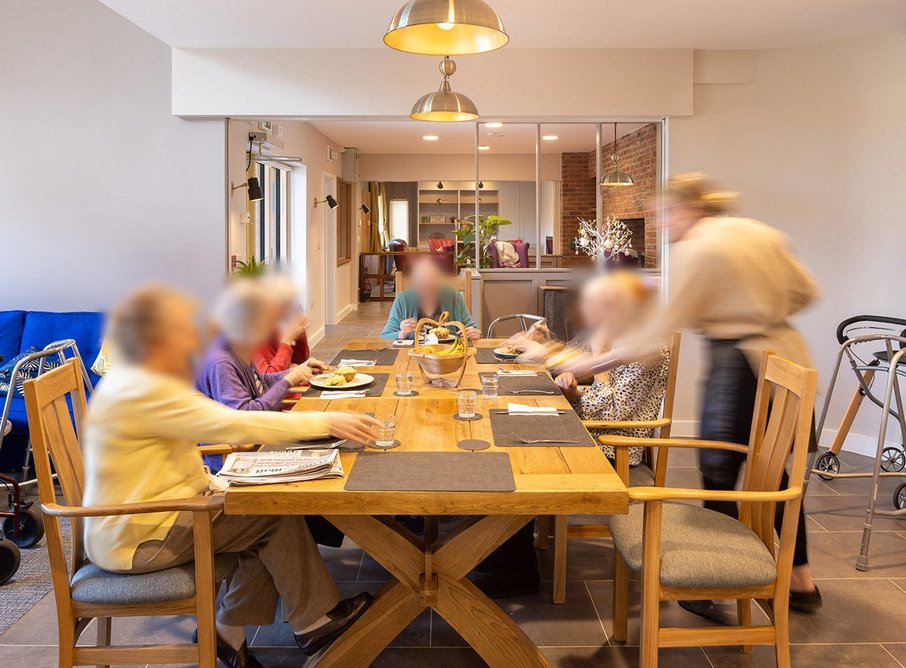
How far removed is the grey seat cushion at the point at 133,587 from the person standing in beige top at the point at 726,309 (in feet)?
4.40

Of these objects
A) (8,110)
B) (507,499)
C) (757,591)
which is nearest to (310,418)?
(507,499)

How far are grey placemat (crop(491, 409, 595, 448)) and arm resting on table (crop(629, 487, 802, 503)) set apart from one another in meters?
0.24

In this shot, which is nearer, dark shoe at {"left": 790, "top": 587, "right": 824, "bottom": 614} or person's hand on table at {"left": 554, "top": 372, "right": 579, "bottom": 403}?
dark shoe at {"left": 790, "top": 587, "right": 824, "bottom": 614}

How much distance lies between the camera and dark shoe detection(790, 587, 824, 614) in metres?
2.51

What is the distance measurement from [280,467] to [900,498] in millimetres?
2970

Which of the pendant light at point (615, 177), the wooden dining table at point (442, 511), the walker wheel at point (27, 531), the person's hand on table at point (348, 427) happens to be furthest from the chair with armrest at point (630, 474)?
the pendant light at point (615, 177)

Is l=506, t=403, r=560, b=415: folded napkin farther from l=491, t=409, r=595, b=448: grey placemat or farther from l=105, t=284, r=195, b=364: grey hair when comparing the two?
l=105, t=284, r=195, b=364: grey hair

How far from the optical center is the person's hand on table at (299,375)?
2621 mm

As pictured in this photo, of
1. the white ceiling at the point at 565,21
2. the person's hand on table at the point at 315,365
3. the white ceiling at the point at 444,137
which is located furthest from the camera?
the white ceiling at the point at 444,137

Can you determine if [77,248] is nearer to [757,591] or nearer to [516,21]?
[516,21]

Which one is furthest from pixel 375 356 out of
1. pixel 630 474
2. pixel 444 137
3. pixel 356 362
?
pixel 444 137

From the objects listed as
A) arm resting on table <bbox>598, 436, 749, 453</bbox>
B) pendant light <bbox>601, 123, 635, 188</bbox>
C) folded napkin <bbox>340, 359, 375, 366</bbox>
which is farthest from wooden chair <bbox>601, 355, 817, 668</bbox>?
pendant light <bbox>601, 123, 635, 188</bbox>

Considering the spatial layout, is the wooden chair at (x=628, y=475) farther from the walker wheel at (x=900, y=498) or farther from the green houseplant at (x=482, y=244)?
the green houseplant at (x=482, y=244)

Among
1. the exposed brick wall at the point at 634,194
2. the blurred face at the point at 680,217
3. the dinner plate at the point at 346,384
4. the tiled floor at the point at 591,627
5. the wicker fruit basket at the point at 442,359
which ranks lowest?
the tiled floor at the point at 591,627
